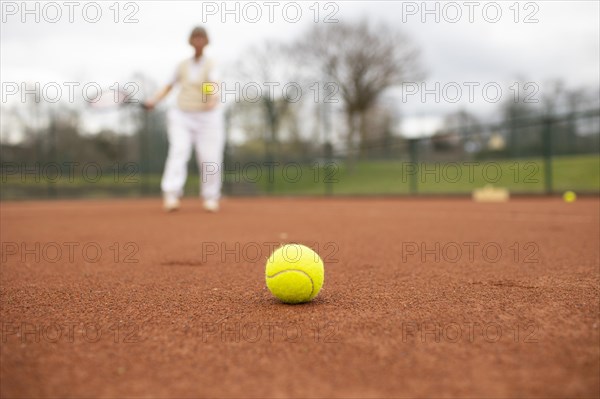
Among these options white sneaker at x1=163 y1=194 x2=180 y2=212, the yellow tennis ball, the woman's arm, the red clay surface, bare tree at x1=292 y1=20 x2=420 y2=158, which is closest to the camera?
the red clay surface

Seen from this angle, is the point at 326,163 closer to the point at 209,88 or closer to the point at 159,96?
the point at 209,88

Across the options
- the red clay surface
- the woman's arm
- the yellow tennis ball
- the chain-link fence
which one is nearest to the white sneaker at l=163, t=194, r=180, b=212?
the woman's arm

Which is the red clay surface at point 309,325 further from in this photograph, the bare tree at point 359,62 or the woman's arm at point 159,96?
the bare tree at point 359,62

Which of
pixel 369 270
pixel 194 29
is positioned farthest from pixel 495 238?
pixel 194 29

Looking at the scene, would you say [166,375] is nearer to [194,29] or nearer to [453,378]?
[453,378]

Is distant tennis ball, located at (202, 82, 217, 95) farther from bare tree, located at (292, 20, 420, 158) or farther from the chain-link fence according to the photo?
bare tree, located at (292, 20, 420, 158)
